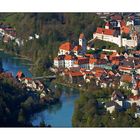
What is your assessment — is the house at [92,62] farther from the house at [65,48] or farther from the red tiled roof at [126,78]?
the red tiled roof at [126,78]

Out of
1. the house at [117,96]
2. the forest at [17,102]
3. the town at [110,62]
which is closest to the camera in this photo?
the forest at [17,102]

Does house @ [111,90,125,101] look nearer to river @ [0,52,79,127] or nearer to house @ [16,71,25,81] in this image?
river @ [0,52,79,127]

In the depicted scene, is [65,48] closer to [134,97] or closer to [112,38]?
[112,38]

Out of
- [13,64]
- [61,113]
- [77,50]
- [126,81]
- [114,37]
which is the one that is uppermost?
[114,37]

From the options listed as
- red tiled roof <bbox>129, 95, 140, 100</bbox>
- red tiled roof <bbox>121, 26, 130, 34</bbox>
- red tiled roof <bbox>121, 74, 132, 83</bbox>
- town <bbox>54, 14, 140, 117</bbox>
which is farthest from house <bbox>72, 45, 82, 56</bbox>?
red tiled roof <bbox>129, 95, 140, 100</bbox>

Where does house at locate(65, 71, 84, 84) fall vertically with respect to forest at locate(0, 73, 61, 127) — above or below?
above

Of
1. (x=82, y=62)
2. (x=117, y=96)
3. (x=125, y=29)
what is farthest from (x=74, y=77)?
(x=125, y=29)

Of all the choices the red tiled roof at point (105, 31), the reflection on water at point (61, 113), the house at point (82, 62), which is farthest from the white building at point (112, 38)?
the reflection on water at point (61, 113)
